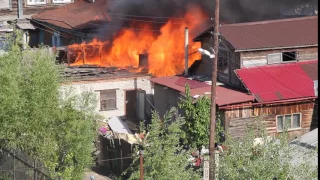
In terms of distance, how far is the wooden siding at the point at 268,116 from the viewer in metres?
28.9

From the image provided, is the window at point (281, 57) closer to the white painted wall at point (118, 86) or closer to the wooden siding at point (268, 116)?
the wooden siding at point (268, 116)

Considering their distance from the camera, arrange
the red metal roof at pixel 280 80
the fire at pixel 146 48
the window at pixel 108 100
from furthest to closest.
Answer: the fire at pixel 146 48
the window at pixel 108 100
the red metal roof at pixel 280 80

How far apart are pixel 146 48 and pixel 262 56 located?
32.7 ft

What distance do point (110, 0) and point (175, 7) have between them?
4.46m

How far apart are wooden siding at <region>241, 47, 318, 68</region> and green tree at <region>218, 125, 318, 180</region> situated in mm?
12343

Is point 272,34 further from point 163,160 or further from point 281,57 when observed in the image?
point 163,160

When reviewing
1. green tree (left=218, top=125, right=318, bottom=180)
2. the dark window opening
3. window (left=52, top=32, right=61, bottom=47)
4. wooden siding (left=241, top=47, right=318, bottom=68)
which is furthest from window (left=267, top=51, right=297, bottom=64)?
window (left=52, top=32, right=61, bottom=47)

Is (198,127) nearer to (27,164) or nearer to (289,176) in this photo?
(27,164)

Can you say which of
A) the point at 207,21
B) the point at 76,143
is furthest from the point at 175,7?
the point at 76,143

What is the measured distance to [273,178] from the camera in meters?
17.2

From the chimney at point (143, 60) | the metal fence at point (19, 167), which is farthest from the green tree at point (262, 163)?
the chimney at point (143, 60)

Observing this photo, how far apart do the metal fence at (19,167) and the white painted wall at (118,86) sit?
1186 centimetres

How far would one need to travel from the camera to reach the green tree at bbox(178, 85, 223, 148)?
27.9 m

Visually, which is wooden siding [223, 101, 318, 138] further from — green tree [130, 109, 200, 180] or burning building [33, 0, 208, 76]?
green tree [130, 109, 200, 180]
